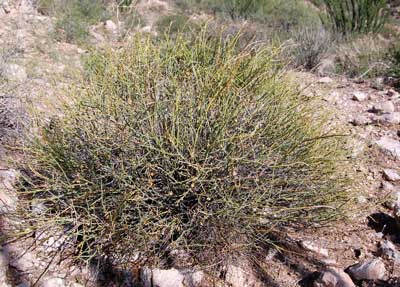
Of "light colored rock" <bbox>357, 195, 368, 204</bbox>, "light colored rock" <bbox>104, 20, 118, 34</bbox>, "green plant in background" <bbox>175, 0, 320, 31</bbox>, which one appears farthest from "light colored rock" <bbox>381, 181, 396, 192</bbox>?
"green plant in background" <bbox>175, 0, 320, 31</bbox>

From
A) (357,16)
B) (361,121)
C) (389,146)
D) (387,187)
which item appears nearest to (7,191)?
(387,187)

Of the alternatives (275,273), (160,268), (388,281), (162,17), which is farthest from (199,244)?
(162,17)

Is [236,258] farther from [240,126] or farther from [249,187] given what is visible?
[240,126]

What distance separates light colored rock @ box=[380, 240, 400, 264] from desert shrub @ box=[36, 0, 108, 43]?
17.3 ft

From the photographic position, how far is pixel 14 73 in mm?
5039

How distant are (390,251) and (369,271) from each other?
0.95ft

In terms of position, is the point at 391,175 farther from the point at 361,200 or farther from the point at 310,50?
the point at 310,50

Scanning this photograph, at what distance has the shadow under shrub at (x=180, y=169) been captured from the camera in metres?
2.79

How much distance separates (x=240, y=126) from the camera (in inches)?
115

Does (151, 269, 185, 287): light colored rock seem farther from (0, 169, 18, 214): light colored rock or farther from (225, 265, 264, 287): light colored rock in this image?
(0, 169, 18, 214): light colored rock

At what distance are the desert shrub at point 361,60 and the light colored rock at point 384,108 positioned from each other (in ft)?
2.64

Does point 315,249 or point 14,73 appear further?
point 14,73

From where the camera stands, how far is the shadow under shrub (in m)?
2.79

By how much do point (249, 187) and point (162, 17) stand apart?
7.72m
